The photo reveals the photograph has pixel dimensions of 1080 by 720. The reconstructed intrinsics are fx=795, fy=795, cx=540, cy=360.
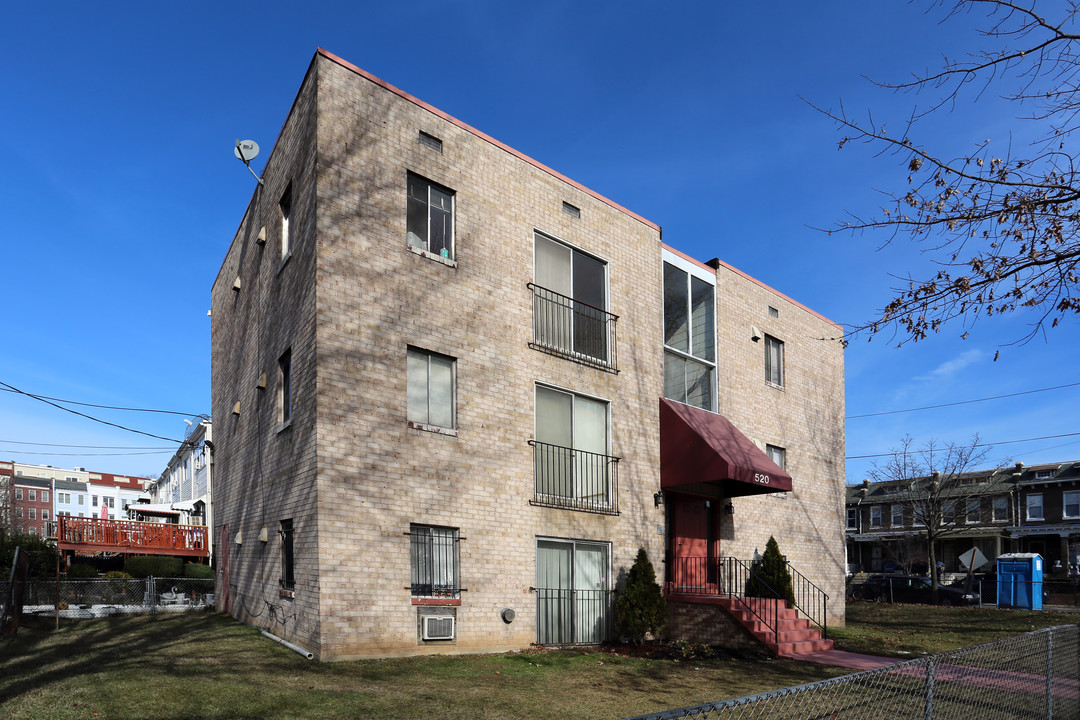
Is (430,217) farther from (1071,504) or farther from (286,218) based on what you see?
(1071,504)

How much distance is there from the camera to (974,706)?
8242 mm

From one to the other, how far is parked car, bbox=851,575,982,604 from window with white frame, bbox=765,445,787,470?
1348 centimetres

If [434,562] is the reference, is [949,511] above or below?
below

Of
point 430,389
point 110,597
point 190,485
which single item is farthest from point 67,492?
point 430,389

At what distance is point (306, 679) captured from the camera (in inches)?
363

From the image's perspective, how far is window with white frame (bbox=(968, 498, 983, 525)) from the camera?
50.6 m

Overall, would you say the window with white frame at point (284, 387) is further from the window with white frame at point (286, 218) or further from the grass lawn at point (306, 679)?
the grass lawn at point (306, 679)

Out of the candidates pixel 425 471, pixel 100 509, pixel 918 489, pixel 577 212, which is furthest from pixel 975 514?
pixel 100 509

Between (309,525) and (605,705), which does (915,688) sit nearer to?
(605,705)

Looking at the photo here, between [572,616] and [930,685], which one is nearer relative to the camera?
[930,685]

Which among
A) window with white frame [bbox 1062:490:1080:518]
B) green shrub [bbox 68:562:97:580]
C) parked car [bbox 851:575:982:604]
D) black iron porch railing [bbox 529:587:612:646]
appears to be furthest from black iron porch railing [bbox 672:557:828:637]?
window with white frame [bbox 1062:490:1080:518]

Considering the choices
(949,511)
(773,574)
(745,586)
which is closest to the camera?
(773,574)

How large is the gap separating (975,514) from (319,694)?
54.6m

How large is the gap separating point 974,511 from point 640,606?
46.0 meters
